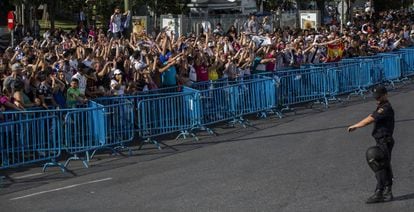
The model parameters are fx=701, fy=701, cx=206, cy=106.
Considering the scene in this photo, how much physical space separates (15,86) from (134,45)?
5.99 meters

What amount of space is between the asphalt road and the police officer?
0.19 m

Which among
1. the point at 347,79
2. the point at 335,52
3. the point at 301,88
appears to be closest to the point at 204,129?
the point at 301,88

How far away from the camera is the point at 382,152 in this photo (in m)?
9.20

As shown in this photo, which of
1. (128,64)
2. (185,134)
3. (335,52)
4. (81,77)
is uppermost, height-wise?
(335,52)

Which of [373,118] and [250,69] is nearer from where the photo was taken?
[373,118]

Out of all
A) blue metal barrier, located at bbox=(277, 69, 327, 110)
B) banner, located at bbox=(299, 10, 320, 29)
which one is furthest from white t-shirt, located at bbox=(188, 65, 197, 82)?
banner, located at bbox=(299, 10, 320, 29)

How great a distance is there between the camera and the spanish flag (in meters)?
23.4

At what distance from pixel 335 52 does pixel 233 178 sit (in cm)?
1392

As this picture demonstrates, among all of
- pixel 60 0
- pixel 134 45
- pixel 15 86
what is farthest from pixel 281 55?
pixel 60 0

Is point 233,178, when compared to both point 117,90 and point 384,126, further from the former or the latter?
point 117,90

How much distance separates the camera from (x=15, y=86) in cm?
1288

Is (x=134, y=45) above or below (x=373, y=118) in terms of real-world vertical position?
above

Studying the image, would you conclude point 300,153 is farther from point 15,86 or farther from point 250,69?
point 250,69

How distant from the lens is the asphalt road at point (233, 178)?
9469 millimetres
